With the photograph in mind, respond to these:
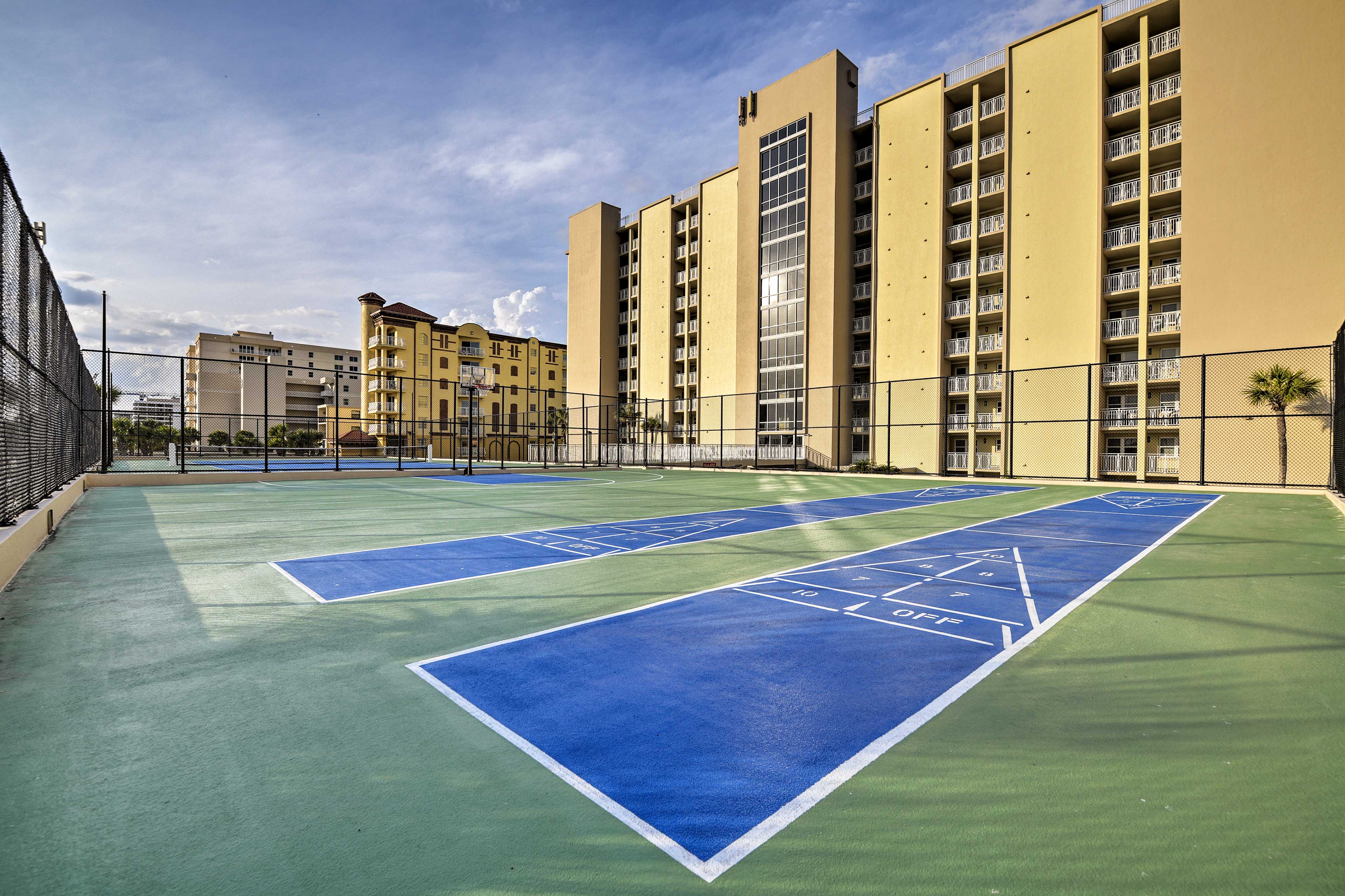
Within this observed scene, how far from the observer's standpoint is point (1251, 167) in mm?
27781

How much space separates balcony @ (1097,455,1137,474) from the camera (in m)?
31.1

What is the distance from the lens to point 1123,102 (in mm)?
31969

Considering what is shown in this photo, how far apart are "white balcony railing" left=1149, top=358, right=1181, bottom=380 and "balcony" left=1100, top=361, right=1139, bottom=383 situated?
0.55 m

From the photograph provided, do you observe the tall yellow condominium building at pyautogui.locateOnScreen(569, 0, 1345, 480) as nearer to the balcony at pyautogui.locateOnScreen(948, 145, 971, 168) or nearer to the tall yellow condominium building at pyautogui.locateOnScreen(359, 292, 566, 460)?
the balcony at pyautogui.locateOnScreen(948, 145, 971, 168)

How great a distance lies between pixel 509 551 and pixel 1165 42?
3997 cm

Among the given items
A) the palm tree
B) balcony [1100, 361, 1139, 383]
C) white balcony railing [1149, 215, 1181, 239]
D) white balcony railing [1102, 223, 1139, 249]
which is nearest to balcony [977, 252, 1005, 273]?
white balcony railing [1102, 223, 1139, 249]

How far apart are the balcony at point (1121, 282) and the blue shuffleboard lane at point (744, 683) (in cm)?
3160

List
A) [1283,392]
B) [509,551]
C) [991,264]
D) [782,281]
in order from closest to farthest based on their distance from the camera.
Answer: [509,551]
[1283,392]
[991,264]
[782,281]

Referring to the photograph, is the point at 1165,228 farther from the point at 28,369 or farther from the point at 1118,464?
the point at 28,369

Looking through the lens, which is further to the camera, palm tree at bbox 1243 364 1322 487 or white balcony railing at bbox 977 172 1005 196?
white balcony railing at bbox 977 172 1005 196

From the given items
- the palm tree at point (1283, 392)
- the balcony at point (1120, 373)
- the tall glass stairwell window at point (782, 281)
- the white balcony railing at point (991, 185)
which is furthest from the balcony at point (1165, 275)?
the tall glass stairwell window at point (782, 281)

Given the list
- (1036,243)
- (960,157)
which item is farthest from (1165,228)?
(960,157)

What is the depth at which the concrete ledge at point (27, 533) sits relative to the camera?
6.31 meters

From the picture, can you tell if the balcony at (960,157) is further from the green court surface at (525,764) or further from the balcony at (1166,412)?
the green court surface at (525,764)
